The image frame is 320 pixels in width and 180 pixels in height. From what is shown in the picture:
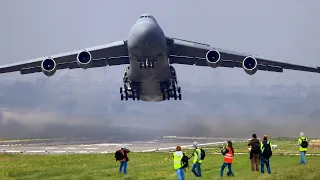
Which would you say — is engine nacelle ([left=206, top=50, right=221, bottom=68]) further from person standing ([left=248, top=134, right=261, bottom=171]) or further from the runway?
the runway

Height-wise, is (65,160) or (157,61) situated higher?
(157,61)

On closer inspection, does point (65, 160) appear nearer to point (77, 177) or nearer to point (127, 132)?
point (77, 177)

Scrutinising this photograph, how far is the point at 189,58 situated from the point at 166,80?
2534mm

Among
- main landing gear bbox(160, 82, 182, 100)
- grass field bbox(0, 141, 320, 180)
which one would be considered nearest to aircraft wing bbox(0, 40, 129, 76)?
main landing gear bbox(160, 82, 182, 100)

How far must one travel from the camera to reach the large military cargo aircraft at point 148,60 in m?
26.2

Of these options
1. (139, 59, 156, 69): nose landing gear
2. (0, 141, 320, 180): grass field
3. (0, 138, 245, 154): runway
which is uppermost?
(139, 59, 156, 69): nose landing gear

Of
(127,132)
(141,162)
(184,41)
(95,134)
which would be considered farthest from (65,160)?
(127,132)

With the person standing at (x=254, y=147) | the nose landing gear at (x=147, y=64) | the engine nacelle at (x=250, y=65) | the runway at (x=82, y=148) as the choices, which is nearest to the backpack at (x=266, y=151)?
the person standing at (x=254, y=147)

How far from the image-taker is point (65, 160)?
28.1 m

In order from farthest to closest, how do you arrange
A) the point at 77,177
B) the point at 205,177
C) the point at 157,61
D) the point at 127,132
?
the point at 127,132 → the point at 157,61 → the point at 77,177 → the point at 205,177

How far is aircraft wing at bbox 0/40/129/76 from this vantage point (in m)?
28.9

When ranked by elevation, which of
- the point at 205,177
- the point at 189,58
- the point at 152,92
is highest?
the point at 189,58

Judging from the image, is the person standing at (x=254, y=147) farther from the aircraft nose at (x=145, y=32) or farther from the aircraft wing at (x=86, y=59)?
the aircraft wing at (x=86, y=59)

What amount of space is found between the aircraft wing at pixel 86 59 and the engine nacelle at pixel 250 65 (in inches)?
294
